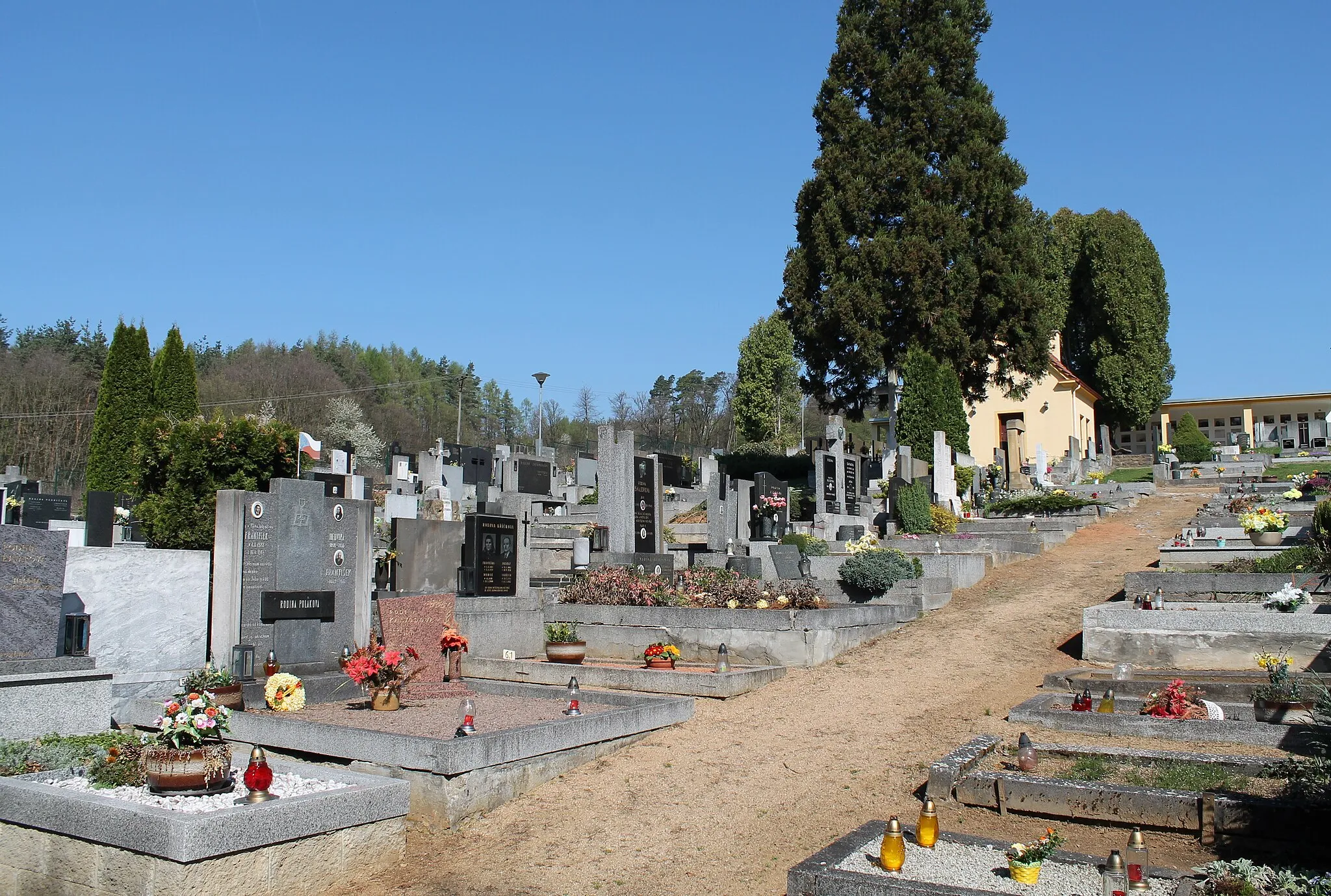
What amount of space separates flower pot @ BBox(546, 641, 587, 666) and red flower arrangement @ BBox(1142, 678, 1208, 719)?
6899 mm

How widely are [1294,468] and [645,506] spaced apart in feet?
95.9

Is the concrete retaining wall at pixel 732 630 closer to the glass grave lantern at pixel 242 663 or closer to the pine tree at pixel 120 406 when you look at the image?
the glass grave lantern at pixel 242 663

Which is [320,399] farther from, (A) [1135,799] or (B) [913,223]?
(A) [1135,799]

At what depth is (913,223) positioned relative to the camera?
106 ft

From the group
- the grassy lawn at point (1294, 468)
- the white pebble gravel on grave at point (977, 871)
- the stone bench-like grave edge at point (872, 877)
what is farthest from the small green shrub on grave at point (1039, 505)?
the white pebble gravel on grave at point (977, 871)

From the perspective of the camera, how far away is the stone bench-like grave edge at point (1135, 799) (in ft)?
20.9

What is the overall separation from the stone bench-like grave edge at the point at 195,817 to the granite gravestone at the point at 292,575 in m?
3.71

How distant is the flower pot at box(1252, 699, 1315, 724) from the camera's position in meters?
8.46

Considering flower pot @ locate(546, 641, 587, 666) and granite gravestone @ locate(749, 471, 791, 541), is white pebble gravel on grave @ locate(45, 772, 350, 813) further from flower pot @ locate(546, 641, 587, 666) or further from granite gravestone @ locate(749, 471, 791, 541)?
granite gravestone @ locate(749, 471, 791, 541)

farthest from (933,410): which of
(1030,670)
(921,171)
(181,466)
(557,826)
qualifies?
(557,826)

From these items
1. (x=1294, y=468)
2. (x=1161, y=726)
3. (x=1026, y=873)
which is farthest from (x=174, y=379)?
(x=1294, y=468)

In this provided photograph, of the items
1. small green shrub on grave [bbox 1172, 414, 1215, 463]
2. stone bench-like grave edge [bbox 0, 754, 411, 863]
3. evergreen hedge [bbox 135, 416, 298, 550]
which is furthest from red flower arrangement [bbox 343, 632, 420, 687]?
small green shrub on grave [bbox 1172, 414, 1215, 463]

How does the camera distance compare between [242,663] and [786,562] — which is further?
[786,562]

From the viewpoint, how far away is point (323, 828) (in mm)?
6914
